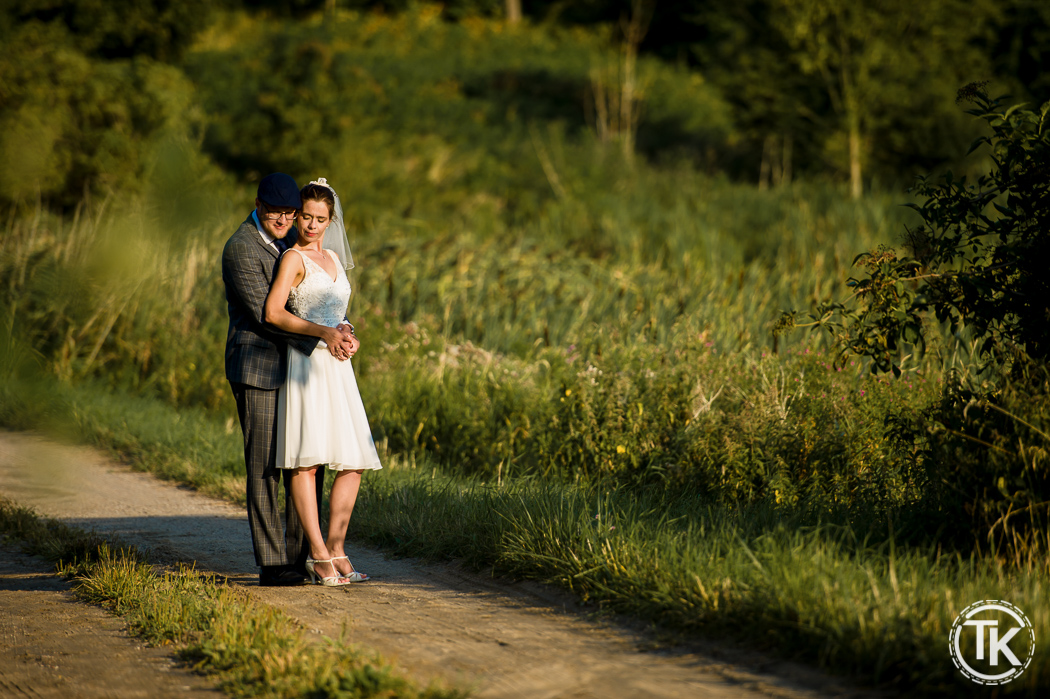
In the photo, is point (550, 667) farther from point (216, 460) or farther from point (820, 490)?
point (216, 460)

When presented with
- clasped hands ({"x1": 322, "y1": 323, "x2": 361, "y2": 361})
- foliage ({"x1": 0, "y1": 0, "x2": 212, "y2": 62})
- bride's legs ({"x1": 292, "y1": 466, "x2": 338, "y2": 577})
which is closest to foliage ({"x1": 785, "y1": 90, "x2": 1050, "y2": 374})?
clasped hands ({"x1": 322, "y1": 323, "x2": 361, "y2": 361})

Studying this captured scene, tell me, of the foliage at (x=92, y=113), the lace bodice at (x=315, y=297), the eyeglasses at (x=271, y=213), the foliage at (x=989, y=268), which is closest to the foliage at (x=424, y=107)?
the foliage at (x=92, y=113)

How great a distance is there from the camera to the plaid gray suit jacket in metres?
4.61

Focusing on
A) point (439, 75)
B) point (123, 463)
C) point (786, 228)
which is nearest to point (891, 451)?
point (123, 463)

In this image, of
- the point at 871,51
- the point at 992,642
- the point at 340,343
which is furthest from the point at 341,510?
the point at 871,51

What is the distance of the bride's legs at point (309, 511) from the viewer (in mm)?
4637

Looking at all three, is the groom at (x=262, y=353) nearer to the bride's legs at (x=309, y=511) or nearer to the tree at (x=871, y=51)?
the bride's legs at (x=309, y=511)

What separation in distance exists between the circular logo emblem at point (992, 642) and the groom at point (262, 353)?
2801mm

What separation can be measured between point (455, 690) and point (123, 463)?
219 inches

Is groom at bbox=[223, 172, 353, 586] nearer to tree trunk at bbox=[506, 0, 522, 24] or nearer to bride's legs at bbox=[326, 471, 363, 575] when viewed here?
bride's legs at bbox=[326, 471, 363, 575]

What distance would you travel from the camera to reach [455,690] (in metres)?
3.24

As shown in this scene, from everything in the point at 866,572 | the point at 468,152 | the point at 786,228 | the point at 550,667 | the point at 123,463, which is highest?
the point at 468,152

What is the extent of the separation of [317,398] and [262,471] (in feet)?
1.45

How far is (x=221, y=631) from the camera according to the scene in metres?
3.84
